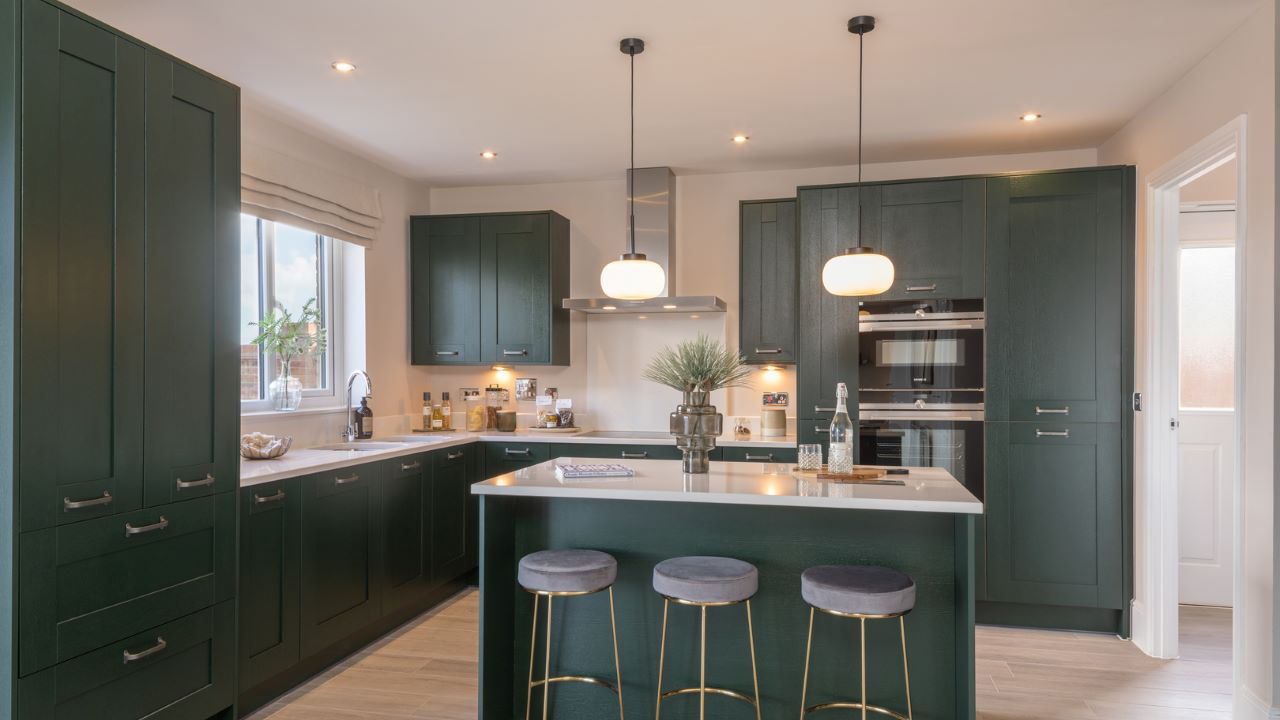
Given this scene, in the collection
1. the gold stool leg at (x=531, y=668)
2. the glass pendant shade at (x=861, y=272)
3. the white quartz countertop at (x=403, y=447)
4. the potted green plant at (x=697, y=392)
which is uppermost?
the glass pendant shade at (x=861, y=272)

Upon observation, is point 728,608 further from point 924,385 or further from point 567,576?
point 924,385

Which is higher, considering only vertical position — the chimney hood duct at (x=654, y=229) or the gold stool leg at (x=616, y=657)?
the chimney hood duct at (x=654, y=229)

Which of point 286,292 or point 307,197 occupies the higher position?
point 307,197

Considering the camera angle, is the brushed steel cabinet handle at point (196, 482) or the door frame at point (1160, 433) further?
the door frame at point (1160, 433)

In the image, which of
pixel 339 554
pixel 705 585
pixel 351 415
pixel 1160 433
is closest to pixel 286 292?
pixel 351 415

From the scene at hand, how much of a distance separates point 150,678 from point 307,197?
7.96 ft

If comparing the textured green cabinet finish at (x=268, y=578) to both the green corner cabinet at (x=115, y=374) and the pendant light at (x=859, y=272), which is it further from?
the pendant light at (x=859, y=272)

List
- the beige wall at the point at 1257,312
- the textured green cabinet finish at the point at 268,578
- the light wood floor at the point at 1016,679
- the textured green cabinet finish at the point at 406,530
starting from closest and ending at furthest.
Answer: the beige wall at the point at 1257,312 < the textured green cabinet finish at the point at 268,578 < the light wood floor at the point at 1016,679 < the textured green cabinet finish at the point at 406,530

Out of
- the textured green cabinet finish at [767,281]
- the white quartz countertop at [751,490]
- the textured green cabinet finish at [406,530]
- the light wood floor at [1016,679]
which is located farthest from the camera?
the textured green cabinet finish at [767,281]

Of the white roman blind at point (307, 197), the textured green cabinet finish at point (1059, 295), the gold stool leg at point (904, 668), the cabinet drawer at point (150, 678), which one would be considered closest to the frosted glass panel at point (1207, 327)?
the textured green cabinet finish at point (1059, 295)

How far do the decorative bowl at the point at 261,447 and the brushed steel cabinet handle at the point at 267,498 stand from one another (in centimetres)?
42

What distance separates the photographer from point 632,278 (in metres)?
2.92

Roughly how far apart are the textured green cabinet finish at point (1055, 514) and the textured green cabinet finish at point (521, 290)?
2598 mm

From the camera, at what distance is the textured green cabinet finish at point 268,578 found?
9.53ft
